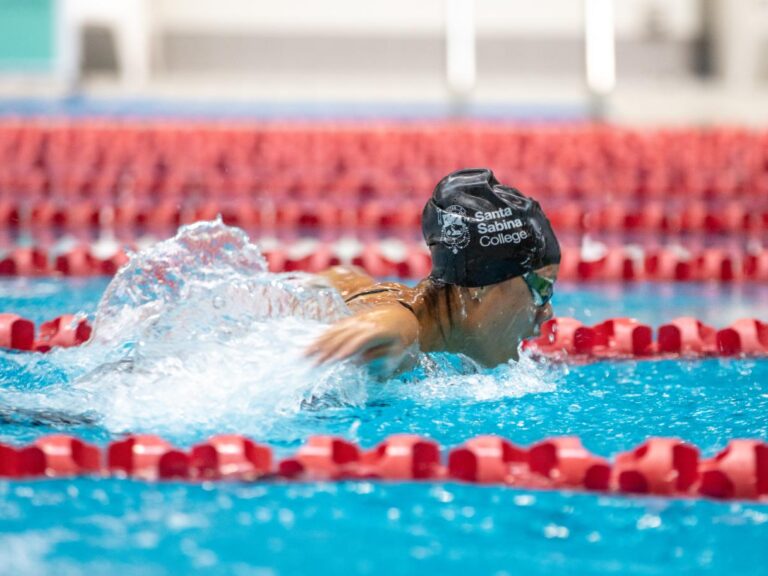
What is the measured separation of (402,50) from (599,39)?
2.28m

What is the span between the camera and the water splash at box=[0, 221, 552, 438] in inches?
116

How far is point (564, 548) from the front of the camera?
221 centimetres

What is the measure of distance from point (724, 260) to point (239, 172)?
3582 millimetres

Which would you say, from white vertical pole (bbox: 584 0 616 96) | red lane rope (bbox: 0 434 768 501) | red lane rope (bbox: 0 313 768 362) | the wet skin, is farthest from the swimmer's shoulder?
white vertical pole (bbox: 584 0 616 96)

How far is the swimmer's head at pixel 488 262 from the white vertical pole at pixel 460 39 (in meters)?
10.5

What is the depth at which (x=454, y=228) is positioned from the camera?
3.06m

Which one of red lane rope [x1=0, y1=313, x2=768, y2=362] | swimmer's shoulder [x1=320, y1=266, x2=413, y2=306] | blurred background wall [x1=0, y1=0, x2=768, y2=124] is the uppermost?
blurred background wall [x1=0, y1=0, x2=768, y2=124]

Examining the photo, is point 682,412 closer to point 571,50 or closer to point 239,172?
point 239,172

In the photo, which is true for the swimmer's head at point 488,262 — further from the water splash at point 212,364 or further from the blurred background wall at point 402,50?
the blurred background wall at point 402,50

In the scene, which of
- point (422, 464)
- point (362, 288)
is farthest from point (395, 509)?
point (362, 288)

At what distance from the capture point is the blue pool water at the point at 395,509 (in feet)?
6.96

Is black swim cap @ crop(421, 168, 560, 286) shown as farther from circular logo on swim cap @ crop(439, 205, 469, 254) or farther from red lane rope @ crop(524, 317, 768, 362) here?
red lane rope @ crop(524, 317, 768, 362)

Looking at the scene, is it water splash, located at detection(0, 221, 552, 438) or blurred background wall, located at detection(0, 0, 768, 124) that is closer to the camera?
water splash, located at detection(0, 221, 552, 438)

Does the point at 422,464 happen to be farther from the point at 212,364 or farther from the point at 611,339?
the point at 611,339
